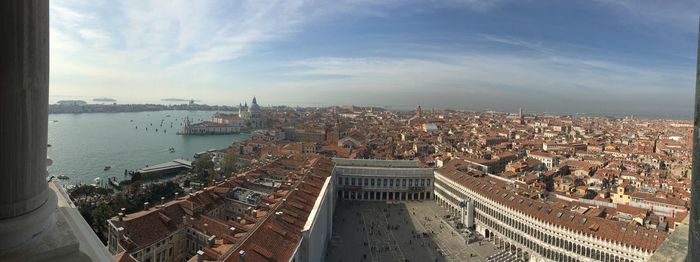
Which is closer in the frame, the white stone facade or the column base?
the column base

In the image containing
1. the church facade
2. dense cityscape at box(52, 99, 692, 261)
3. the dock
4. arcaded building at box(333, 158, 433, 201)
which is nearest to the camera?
dense cityscape at box(52, 99, 692, 261)

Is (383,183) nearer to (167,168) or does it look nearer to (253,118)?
(167,168)

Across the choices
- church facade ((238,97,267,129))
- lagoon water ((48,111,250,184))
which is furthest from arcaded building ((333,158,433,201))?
church facade ((238,97,267,129))

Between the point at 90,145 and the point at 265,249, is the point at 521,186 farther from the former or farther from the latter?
the point at 90,145

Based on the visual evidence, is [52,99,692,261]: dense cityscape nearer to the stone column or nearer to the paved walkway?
the paved walkway

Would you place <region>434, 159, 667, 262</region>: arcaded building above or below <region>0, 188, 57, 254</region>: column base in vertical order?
below

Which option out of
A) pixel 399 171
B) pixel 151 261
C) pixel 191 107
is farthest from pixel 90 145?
pixel 191 107
